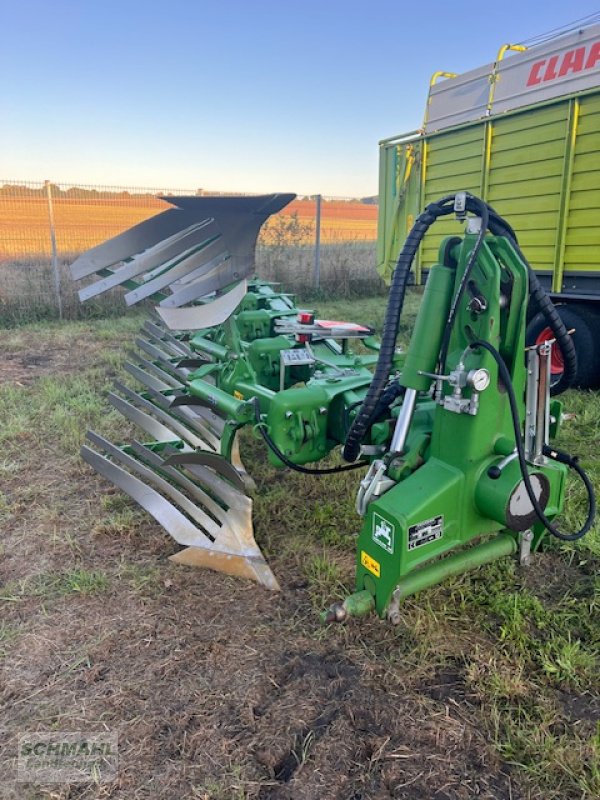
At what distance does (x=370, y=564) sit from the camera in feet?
6.73

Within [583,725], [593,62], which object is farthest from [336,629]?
[593,62]

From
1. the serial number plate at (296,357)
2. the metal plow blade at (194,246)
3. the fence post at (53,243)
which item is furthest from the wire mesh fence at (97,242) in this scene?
the serial number plate at (296,357)

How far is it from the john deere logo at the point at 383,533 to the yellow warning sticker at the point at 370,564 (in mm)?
77

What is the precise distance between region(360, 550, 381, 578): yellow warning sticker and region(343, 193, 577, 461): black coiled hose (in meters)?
0.52

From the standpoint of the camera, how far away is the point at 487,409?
78.7 inches

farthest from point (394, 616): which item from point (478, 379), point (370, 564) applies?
point (478, 379)

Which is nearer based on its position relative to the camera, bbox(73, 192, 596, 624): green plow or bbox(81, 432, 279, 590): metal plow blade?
bbox(73, 192, 596, 624): green plow

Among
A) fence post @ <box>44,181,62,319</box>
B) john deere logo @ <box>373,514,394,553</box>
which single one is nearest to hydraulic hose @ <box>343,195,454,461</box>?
john deere logo @ <box>373,514,394,553</box>

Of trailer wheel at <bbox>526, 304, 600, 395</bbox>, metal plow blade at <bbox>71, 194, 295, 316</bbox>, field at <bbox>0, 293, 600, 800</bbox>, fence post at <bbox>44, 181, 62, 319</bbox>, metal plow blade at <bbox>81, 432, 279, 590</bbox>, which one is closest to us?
field at <bbox>0, 293, 600, 800</bbox>

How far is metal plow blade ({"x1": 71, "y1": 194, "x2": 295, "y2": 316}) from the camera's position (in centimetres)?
388

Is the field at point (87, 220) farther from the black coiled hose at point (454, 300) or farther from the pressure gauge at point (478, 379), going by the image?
the pressure gauge at point (478, 379)

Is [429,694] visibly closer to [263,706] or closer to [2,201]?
[263,706]

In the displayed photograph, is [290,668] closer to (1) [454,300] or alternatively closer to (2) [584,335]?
(1) [454,300]

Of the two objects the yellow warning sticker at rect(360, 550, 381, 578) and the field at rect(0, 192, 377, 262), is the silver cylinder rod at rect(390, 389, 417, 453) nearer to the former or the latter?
the yellow warning sticker at rect(360, 550, 381, 578)
